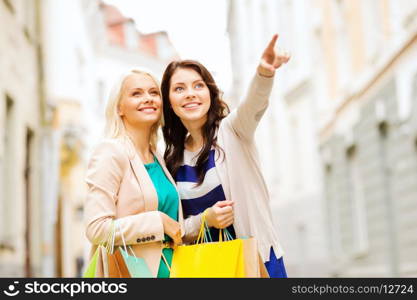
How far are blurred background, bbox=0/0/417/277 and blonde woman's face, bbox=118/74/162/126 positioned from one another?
2.70m

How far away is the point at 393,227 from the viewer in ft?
50.8

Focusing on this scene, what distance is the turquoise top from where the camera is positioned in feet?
10.9

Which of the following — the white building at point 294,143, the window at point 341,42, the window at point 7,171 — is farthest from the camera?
the white building at point 294,143

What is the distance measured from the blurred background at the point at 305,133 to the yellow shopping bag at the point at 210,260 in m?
3.06

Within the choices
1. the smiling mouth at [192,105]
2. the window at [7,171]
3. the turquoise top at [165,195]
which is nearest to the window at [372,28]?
the window at [7,171]

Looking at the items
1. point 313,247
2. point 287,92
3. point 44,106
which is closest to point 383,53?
point 44,106

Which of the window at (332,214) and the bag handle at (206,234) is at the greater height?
the window at (332,214)

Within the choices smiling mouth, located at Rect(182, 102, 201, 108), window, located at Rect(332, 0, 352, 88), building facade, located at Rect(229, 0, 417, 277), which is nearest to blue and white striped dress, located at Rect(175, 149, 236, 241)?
smiling mouth, located at Rect(182, 102, 201, 108)

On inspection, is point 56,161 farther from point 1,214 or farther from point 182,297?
point 182,297

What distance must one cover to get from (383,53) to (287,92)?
11884 mm

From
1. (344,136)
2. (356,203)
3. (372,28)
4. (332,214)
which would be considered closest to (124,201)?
(372,28)

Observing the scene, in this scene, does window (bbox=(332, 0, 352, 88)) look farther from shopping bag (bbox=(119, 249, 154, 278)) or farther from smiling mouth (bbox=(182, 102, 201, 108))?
shopping bag (bbox=(119, 249, 154, 278))

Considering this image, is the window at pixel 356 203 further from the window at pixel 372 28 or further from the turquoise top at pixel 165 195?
the turquoise top at pixel 165 195

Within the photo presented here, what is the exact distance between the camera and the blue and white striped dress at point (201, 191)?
346 centimetres
